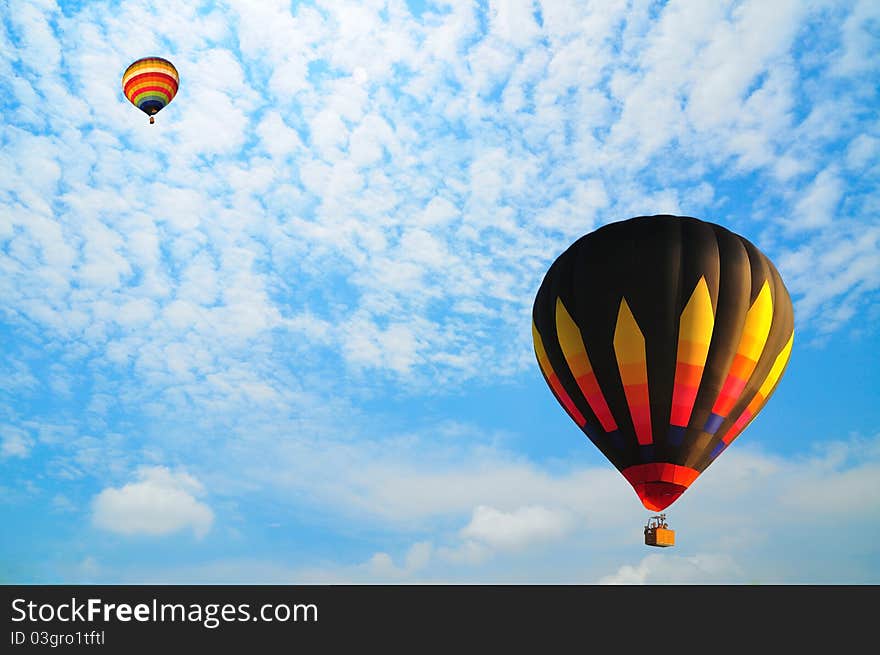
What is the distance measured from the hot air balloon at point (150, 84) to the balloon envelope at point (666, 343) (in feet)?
78.8

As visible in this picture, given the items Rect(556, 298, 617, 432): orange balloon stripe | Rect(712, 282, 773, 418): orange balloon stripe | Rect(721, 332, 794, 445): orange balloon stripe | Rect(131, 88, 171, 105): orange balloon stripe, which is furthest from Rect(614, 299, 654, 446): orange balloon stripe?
Rect(131, 88, 171, 105): orange balloon stripe

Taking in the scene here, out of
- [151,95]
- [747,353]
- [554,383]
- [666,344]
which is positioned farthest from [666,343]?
[151,95]

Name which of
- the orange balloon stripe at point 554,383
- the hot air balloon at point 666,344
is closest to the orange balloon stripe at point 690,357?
the hot air balloon at point 666,344

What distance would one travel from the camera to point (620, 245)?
2947 centimetres

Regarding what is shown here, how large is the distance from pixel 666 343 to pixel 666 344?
0.03 meters

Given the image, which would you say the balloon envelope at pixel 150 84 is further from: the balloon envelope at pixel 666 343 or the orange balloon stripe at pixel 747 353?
the orange balloon stripe at pixel 747 353

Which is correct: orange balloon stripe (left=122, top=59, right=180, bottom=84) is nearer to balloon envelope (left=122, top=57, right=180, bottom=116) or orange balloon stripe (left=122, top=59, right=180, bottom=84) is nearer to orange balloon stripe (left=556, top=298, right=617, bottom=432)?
balloon envelope (left=122, top=57, right=180, bottom=116)

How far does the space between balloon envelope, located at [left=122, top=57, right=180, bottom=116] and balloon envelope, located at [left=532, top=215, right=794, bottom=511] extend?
24.0m

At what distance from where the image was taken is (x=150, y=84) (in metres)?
45.2

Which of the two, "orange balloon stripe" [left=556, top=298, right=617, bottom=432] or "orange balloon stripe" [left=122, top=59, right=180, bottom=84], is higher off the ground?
"orange balloon stripe" [left=122, top=59, right=180, bottom=84]

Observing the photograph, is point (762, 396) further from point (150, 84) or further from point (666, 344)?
point (150, 84)

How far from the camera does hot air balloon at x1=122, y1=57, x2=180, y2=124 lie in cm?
4522
